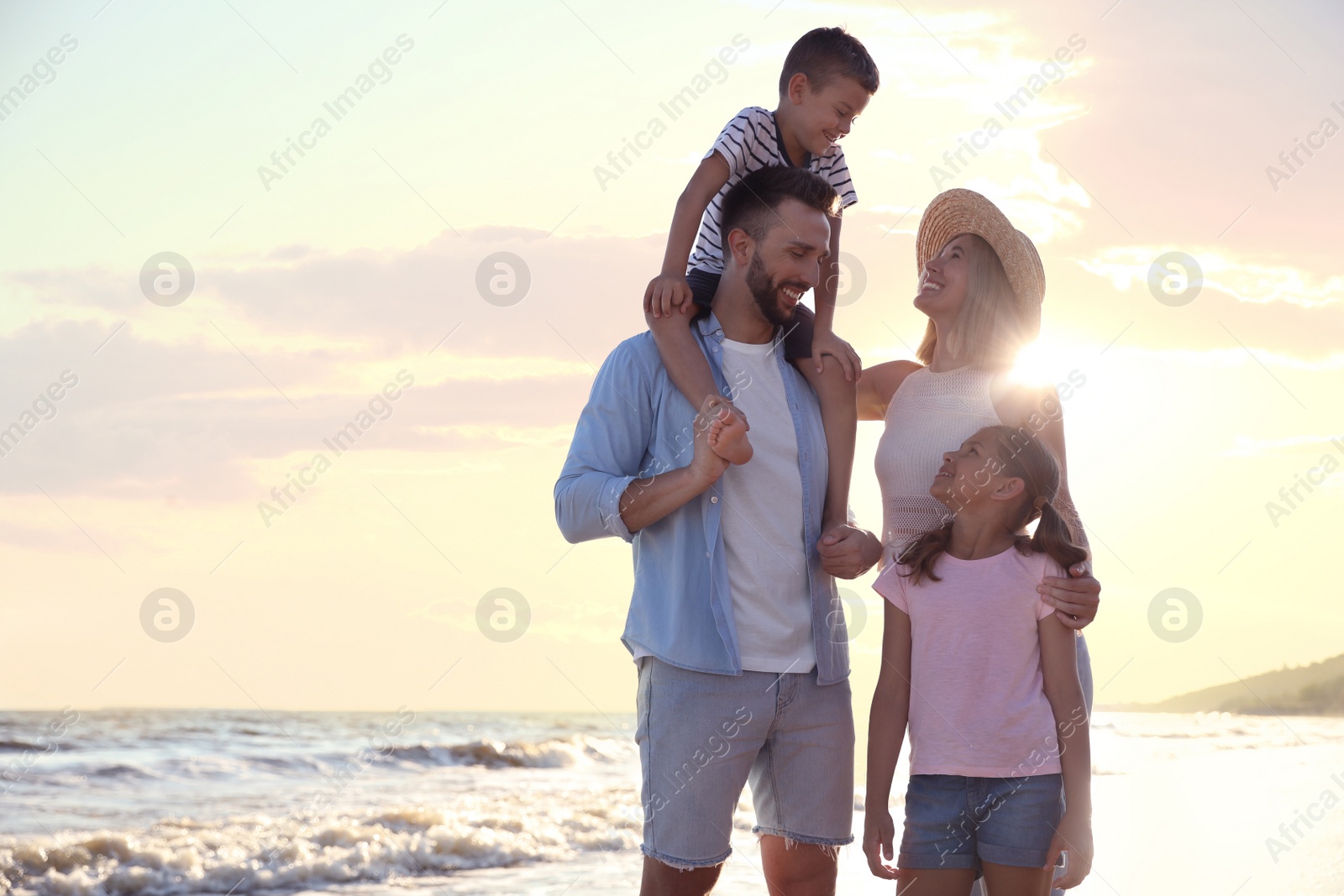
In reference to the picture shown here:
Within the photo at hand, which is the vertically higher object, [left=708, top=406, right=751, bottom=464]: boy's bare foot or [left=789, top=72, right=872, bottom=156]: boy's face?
[left=789, top=72, right=872, bottom=156]: boy's face

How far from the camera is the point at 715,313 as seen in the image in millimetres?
2895

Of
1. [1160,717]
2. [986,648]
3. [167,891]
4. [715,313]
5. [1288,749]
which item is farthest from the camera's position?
[1160,717]

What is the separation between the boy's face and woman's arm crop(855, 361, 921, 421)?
0.72 metres

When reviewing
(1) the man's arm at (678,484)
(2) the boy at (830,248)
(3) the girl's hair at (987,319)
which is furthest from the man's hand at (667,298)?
(3) the girl's hair at (987,319)

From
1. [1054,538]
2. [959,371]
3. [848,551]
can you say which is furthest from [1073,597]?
[959,371]

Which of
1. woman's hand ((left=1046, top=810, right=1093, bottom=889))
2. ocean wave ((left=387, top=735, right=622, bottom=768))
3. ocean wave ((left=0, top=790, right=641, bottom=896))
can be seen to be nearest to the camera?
woman's hand ((left=1046, top=810, right=1093, bottom=889))

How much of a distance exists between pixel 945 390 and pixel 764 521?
1.99 ft

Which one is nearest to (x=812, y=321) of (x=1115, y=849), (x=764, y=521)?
(x=764, y=521)

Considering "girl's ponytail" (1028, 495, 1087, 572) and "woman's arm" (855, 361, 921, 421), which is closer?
"girl's ponytail" (1028, 495, 1087, 572)

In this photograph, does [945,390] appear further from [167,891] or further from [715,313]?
[167,891]

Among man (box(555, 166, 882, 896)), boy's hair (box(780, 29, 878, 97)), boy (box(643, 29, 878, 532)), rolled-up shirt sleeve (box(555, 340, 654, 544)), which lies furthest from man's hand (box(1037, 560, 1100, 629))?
boy's hair (box(780, 29, 878, 97))

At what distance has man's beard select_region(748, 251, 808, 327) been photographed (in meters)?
2.78

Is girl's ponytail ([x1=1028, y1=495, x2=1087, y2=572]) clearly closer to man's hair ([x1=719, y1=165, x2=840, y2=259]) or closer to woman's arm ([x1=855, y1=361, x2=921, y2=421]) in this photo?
woman's arm ([x1=855, y1=361, x2=921, y2=421])

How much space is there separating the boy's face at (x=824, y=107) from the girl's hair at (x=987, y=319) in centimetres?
56
